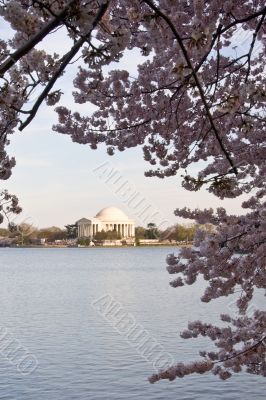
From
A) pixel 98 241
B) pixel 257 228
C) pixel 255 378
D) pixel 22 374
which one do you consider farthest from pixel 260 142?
pixel 98 241

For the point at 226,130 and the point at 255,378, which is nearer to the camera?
the point at 226,130

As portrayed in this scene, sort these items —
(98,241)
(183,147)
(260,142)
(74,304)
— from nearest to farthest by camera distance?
1. (260,142)
2. (183,147)
3. (74,304)
4. (98,241)

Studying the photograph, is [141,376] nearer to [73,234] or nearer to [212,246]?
[212,246]

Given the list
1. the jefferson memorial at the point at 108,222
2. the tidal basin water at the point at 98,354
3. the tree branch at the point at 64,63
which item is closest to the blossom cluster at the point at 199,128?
the tree branch at the point at 64,63

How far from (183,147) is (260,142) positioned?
1505 mm

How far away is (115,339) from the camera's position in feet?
60.5

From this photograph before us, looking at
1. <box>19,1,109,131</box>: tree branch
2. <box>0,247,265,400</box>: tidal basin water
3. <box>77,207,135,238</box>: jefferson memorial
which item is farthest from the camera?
<box>77,207,135,238</box>: jefferson memorial

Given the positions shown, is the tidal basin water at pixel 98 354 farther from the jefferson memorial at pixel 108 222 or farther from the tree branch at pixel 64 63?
the jefferson memorial at pixel 108 222

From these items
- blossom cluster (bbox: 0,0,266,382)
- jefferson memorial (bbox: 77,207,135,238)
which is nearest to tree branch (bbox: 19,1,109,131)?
blossom cluster (bbox: 0,0,266,382)

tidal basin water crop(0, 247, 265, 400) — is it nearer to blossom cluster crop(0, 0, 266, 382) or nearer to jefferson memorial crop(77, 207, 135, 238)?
blossom cluster crop(0, 0, 266, 382)

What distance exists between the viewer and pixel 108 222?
157m

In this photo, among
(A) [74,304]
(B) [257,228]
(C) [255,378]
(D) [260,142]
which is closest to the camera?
(B) [257,228]

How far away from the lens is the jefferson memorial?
155 meters

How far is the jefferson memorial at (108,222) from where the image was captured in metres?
155
